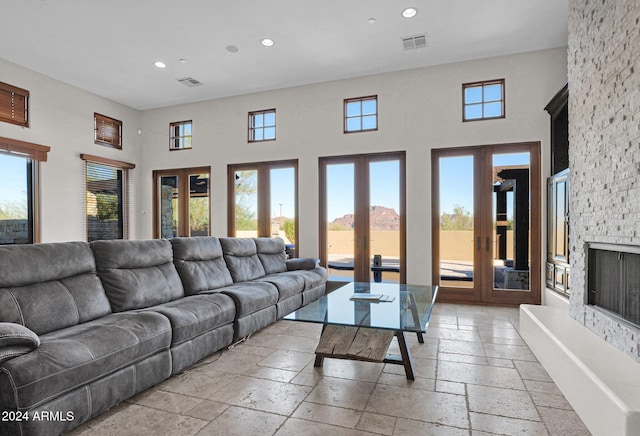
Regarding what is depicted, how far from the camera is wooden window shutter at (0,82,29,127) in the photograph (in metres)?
4.93

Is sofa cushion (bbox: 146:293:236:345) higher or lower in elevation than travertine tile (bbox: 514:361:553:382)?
higher

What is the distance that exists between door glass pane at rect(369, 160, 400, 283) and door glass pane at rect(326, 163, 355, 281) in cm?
32

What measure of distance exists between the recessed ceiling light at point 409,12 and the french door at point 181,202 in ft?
13.7

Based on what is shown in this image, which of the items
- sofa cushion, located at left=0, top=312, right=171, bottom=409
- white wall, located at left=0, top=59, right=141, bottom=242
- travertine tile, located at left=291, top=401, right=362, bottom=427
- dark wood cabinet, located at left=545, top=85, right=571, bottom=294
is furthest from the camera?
white wall, located at left=0, top=59, right=141, bottom=242

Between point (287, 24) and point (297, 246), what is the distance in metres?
3.27

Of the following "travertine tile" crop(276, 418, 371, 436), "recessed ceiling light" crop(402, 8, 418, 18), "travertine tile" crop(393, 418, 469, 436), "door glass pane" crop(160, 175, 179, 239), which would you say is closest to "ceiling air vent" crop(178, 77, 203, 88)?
"door glass pane" crop(160, 175, 179, 239)

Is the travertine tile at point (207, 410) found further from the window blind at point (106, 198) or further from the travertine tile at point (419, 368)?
the window blind at point (106, 198)

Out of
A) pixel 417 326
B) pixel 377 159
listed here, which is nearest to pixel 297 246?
pixel 377 159

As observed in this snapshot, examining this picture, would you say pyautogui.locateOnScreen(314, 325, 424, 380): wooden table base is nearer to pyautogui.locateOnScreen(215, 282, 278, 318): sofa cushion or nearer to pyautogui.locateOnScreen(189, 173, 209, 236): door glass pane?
pyautogui.locateOnScreen(215, 282, 278, 318): sofa cushion

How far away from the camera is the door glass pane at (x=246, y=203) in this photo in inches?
254

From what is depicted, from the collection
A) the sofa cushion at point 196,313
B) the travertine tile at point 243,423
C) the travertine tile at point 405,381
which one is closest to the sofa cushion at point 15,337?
the sofa cushion at point 196,313

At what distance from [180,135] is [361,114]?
3496mm

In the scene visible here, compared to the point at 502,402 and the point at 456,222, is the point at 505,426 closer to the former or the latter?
the point at 502,402

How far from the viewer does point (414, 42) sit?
4.64m
